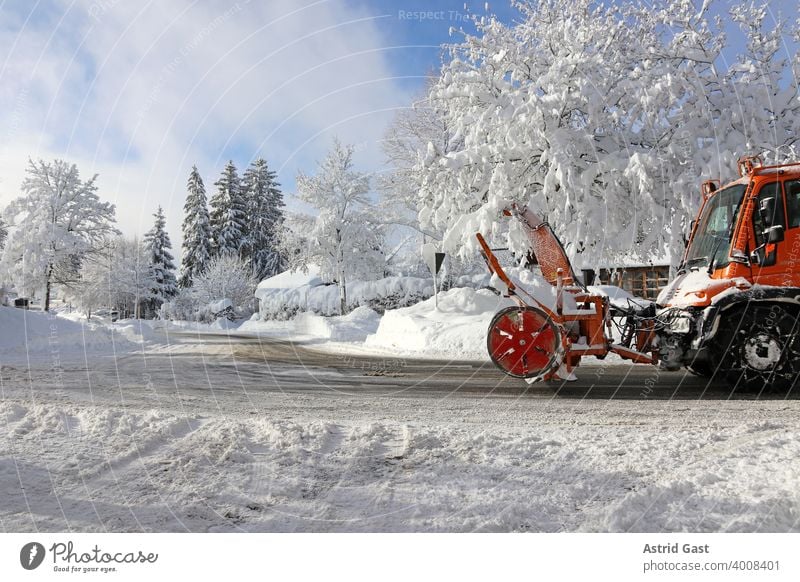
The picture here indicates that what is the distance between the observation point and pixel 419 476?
10.1 feet

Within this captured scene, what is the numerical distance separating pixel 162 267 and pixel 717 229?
3818 cm

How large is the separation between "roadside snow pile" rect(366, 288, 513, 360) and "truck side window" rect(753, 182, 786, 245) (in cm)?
526

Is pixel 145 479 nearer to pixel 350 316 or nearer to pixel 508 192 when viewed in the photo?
pixel 508 192

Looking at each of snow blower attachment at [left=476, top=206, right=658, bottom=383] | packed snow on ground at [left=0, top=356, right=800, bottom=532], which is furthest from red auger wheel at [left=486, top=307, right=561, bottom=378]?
packed snow on ground at [left=0, top=356, right=800, bottom=532]

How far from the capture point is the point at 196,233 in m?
27.8

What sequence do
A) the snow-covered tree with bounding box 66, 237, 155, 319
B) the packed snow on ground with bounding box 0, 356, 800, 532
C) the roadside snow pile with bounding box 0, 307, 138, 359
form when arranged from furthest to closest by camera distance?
the snow-covered tree with bounding box 66, 237, 155, 319, the roadside snow pile with bounding box 0, 307, 138, 359, the packed snow on ground with bounding box 0, 356, 800, 532

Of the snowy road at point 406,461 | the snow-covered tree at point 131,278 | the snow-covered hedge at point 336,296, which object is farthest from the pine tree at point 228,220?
the snowy road at point 406,461

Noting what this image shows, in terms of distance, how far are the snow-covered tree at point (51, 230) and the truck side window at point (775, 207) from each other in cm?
1613

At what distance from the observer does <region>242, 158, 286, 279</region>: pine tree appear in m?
21.5

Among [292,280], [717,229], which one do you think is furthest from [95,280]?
[717,229]

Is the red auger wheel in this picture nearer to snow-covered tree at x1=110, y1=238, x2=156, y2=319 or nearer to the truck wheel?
the truck wheel

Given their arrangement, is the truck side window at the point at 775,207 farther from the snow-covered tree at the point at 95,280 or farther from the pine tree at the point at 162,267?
the pine tree at the point at 162,267

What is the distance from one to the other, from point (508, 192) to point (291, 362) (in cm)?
775

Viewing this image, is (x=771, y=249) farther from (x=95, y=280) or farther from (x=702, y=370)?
(x=95, y=280)
